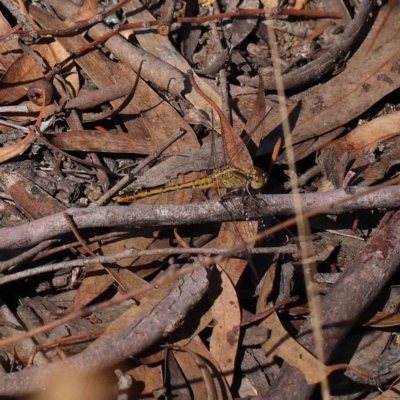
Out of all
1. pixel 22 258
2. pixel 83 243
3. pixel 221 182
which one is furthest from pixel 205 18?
pixel 22 258

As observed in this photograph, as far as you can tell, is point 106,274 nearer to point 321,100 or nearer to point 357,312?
point 357,312

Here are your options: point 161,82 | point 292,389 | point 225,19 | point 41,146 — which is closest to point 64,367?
point 292,389

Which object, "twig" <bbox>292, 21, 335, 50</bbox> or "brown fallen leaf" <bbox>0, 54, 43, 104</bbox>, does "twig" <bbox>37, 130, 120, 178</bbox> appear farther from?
"twig" <bbox>292, 21, 335, 50</bbox>

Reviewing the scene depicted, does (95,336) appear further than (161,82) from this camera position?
No

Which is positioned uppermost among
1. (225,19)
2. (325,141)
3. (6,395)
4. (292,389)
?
(225,19)

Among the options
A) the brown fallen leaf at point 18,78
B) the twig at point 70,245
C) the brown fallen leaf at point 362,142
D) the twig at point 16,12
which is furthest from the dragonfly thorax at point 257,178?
the twig at point 16,12

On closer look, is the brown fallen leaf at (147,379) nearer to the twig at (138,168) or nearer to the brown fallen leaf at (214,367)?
the brown fallen leaf at (214,367)
